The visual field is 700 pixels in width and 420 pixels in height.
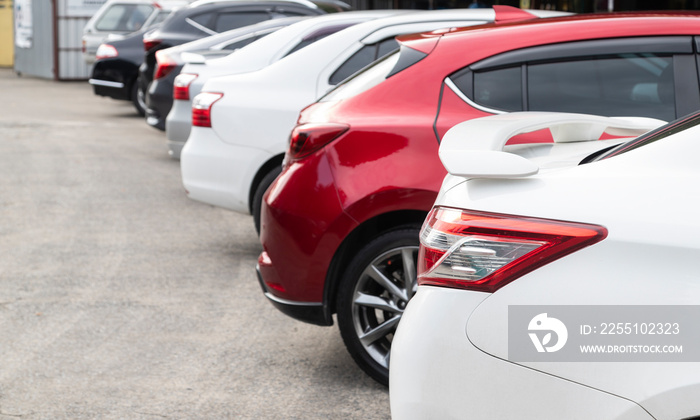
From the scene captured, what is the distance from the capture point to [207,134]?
20.7 feet

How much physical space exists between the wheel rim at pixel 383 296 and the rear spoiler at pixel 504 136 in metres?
1.12

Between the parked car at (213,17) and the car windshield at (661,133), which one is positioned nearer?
the car windshield at (661,133)

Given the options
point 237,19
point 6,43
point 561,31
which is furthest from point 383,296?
point 6,43

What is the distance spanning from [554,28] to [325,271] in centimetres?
143

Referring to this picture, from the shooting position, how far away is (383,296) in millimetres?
4152

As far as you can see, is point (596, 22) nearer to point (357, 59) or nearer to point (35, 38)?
point (357, 59)

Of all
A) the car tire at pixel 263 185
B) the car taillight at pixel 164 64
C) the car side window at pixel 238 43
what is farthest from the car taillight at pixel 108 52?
the car tire at pixel 263 185

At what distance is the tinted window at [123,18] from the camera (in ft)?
60.1

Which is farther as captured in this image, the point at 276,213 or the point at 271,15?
the point at 271,15

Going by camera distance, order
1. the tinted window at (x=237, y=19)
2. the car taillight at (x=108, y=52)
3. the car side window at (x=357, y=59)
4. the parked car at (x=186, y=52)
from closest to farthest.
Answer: the car side window at (x=357, y=59), the parked car at (x=186, y=52), the tinted window at (x=237, y=19), the car taillight at (x=108, y=52)

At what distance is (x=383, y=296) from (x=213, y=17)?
8.91 meters

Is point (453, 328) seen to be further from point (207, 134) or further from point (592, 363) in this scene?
point (207, 134)

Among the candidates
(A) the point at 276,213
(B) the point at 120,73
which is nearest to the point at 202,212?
(A) the point at 276,213

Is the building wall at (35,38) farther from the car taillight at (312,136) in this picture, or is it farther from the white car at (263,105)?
the car taillight at (312,136)
